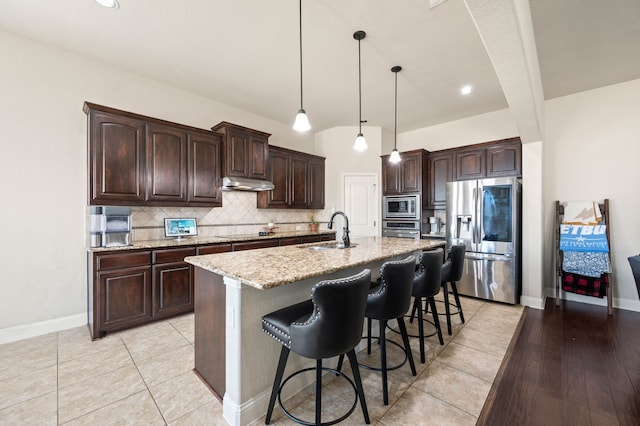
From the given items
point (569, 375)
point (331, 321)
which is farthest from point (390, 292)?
point (569, 375)

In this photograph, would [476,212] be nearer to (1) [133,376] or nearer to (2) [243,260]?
(2) [243,260]

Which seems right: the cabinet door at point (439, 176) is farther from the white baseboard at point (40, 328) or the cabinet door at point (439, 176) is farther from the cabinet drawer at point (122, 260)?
the white baseboard at point (40, 328)

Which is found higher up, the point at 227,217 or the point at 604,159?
the point at 604,159

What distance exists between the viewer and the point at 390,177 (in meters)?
5.11

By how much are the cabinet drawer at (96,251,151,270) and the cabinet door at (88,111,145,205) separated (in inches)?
22.6

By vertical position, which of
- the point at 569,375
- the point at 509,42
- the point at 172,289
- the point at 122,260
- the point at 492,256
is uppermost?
the point at 509,42

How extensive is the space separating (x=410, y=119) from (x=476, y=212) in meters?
1.99

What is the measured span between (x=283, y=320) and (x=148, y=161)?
2.67 meters

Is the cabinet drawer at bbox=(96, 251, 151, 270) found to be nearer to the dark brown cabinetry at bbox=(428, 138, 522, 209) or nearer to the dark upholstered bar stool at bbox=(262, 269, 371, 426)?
the dark upholstered bar stool at bbox=(262, 269, 371, 426)

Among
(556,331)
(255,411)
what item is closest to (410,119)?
(556,331)

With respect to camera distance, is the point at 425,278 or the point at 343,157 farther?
the point at 343,157

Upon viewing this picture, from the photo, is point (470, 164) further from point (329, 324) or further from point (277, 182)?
point (329, 324)

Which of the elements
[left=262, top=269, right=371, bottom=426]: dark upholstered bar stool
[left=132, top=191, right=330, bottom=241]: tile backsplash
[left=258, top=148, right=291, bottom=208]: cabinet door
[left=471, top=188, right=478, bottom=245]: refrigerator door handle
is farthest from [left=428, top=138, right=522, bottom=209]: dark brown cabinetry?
[left=262, top=269, right=371, bottom=426]: dark upholstered bar stool

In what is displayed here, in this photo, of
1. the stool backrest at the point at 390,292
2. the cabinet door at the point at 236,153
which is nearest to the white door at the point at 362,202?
the cabinet door at the point at 236,153
